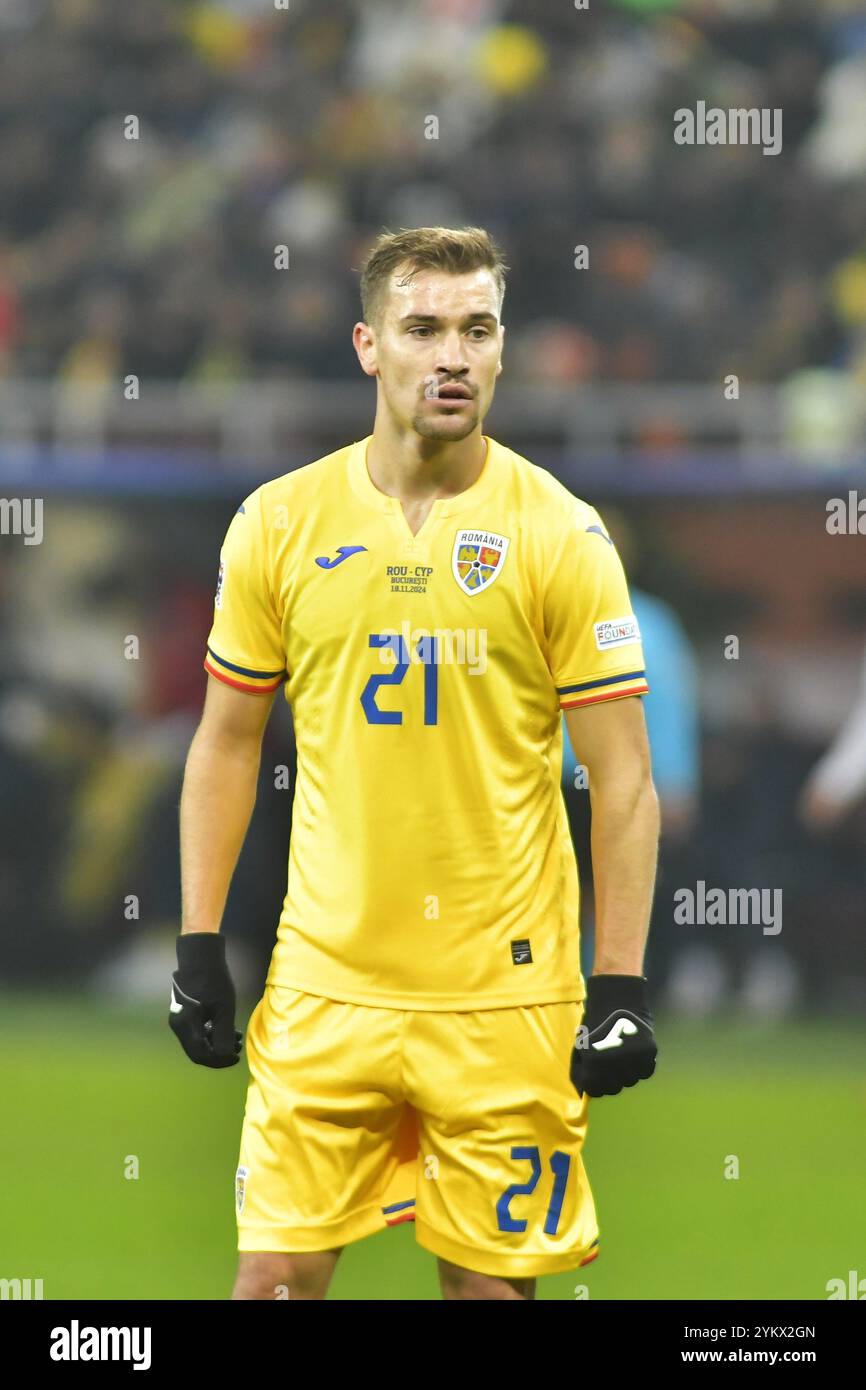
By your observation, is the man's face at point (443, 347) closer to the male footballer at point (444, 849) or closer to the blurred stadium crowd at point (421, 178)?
the male footballer at point (444, 849)

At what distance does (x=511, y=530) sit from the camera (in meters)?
3.65

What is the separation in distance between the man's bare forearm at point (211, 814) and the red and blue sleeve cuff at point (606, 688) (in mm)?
603

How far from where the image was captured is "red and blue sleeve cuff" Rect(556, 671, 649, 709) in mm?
3576

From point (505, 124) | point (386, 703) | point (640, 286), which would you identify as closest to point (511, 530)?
point (386, 703)

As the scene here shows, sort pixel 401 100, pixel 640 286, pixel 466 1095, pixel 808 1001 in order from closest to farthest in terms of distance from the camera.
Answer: pixel 466 1095 → pixel 808 1001 → pixel 640 286 → pixel 401 100

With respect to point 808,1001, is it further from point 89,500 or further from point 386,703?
point 386,703

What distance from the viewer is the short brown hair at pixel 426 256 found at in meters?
3.59

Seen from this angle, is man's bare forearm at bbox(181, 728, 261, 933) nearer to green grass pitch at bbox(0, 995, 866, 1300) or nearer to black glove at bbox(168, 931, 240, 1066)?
black glove at bbox(168, 931, 240, 1066)

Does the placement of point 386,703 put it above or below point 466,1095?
above

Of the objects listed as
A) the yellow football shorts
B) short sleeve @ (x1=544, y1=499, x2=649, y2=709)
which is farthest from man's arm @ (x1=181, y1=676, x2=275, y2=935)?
short sleeve @ (x1=544, y1=499, x2=649, y2=709)

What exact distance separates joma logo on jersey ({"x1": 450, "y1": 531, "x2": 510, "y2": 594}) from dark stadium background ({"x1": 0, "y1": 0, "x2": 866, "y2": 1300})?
6.89ft

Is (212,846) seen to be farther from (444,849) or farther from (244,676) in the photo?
(444,849)

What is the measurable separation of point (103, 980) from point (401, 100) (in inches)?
232

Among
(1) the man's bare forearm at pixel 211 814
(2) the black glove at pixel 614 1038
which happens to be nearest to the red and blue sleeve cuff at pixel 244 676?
(1) the man's bare forearm at pixel 211 814
